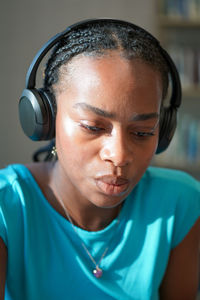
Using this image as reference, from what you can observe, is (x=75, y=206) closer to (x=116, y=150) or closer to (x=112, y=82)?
(x=116, y=150)

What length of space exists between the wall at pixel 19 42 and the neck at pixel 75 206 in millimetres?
1213

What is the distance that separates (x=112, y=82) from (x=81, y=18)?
167cm

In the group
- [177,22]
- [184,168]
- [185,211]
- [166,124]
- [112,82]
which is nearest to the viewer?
[112,82]

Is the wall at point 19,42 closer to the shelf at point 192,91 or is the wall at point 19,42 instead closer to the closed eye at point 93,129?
the shelf at point 192,91

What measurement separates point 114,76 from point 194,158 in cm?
201

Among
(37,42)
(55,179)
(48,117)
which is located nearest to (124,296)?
(55,179)

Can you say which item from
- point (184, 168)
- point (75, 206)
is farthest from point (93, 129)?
point (184, 168)

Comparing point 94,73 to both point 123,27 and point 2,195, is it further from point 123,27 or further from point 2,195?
point 2,195

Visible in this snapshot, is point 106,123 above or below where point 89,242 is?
above

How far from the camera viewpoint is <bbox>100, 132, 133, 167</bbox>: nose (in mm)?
720

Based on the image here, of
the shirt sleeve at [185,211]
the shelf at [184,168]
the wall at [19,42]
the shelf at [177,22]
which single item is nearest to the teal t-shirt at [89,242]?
the shirt sleeve at [185,211]

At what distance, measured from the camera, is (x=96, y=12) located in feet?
7.36

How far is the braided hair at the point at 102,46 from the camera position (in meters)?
0.76

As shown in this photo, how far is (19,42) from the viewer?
2.04 m
